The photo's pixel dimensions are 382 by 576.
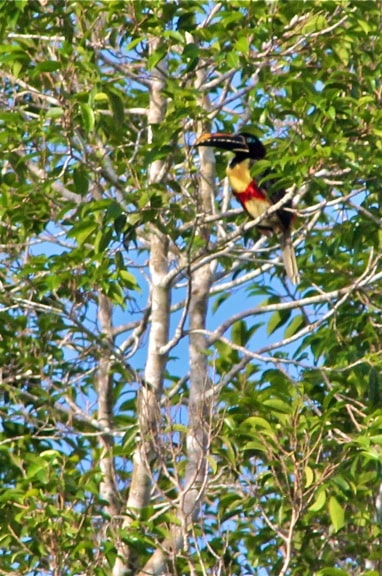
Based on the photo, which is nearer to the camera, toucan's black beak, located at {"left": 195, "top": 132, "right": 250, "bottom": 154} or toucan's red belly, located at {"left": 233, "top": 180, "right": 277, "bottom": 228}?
toucan's black beak, located at {"left": 195, "top": 132, "right": 250, "bottom": 154}

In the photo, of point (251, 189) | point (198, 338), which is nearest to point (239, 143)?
point (251, 189)

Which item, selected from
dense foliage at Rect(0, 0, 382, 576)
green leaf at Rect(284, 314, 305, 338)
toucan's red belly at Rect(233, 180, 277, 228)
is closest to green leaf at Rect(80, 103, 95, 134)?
dense foliage at Rect(0, 0, 382, 576)

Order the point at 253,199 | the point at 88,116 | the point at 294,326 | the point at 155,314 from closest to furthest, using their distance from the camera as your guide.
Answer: the point at 88,116
the point at 155,314
the point at 294,326
the point at 253,199

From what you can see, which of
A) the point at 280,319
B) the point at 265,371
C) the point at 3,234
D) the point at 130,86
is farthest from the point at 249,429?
the point at 130,86

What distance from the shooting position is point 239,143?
9227mm

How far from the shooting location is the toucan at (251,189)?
29.8 feet

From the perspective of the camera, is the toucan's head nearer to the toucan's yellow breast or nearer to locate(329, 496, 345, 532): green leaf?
the toucan's yellow breast

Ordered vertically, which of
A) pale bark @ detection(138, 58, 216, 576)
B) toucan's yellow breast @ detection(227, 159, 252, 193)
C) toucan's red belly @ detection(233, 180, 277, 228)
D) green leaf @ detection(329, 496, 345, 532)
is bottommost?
green leaf @ detection(329, 496, 345, 532)

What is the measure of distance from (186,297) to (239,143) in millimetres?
1441

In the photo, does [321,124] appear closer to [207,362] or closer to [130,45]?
[130,45]

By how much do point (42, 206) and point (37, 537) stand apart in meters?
2.19

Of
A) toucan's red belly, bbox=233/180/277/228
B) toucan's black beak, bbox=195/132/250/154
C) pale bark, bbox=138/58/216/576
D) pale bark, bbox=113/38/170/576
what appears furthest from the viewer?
toucan's red belly, bbox=233/180/277/228

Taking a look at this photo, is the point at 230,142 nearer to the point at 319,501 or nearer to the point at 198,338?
the point at 198,338

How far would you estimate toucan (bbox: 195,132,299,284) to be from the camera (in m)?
9.08
